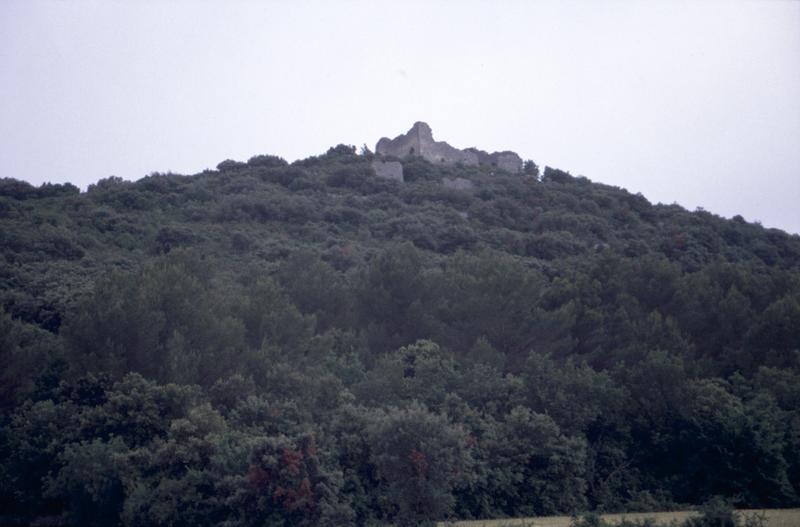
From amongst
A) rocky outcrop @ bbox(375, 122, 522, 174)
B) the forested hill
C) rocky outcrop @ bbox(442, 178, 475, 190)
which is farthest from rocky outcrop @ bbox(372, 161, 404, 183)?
the forested hill

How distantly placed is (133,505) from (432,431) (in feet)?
16.1

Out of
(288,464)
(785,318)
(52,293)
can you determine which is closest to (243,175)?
(52,293)

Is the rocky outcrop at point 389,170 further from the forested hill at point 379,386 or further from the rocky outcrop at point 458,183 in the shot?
the forested hill at point 379,386

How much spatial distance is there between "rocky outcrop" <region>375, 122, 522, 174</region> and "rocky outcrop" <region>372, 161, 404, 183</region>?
325 inches

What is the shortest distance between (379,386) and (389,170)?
3361cm

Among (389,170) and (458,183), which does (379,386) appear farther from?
(389,170)

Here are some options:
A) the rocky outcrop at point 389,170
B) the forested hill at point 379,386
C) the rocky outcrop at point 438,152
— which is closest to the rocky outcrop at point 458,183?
the rocky outcrop at point 389,170

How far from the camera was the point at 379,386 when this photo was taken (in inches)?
690

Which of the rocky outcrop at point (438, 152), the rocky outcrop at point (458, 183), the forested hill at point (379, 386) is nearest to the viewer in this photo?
the forested hill at point (379, 386)

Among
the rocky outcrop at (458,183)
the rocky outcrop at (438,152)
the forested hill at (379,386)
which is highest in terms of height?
the rocky outcrop at (438,152)

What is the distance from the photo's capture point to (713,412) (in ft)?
59.9

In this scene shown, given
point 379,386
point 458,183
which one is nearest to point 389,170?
point 458,183

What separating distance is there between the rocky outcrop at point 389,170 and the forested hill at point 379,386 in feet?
65.9

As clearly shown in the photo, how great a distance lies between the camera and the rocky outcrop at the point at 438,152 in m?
59.6
